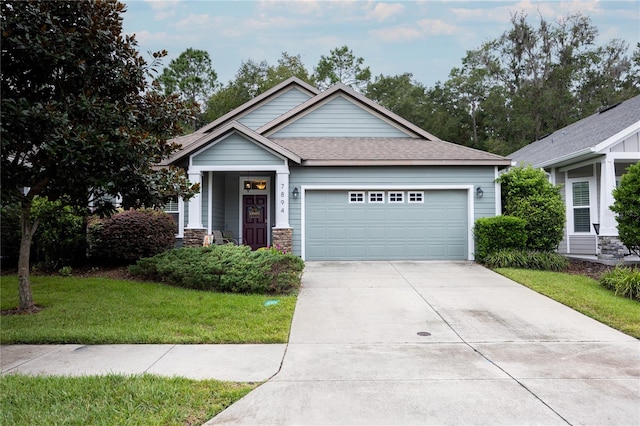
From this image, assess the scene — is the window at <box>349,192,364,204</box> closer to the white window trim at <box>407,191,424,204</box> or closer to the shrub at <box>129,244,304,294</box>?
the white window trim at <box>407,191,424,204</box>

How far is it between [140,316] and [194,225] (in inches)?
222

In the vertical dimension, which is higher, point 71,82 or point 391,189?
point 71,82

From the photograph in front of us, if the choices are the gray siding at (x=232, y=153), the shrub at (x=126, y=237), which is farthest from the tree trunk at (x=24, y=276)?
the gray siding at (x=232, y=153)

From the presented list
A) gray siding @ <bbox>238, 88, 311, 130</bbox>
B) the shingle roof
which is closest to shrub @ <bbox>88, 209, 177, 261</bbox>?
the shingle roof

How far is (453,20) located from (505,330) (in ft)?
52.2

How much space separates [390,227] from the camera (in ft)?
40.5

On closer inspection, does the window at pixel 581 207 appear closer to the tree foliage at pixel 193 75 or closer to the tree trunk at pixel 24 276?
the tree trunk at pixel 24 276

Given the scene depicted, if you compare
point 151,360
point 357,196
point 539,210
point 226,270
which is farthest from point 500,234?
point 151,360

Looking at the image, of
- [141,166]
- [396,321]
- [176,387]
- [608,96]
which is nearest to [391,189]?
[396,321]

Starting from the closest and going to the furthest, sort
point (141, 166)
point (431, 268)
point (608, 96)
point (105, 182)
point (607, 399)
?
point (607, 399) → point (105, 182) → point (141, 166) → point (431, 268) → point (608, 96)

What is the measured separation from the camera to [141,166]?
6.21m

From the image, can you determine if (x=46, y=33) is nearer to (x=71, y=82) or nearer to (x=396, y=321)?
(x=71, y=82)

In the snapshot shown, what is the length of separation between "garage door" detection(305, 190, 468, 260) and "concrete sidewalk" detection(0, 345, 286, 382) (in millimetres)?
7382

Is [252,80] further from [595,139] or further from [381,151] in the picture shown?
[595,139]
